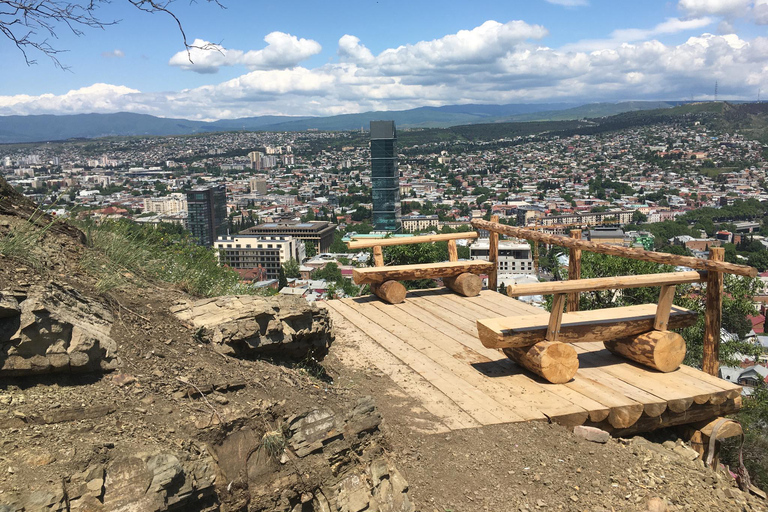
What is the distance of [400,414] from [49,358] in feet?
5.48

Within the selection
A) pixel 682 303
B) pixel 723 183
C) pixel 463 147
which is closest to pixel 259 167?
pixel 463 147

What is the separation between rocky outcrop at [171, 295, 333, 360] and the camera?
2781 millimetres

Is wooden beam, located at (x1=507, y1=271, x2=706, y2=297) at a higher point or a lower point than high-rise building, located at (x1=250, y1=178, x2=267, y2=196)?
higher

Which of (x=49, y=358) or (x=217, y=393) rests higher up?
(x=49, y=358)

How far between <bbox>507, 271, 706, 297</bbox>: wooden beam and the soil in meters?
0.75

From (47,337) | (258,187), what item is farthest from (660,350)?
(258,187)

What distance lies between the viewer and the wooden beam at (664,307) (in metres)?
3.71

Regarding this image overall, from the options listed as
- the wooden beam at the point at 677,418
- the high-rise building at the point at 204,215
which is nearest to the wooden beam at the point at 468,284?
the wooden beam at the point at 677,418

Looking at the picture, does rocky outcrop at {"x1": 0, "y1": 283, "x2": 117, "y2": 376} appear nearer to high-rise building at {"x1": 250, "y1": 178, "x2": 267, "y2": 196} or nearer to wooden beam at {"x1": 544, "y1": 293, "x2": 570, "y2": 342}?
wooden beam at {"x1": 544, "y1": 293, "x2": 570, "y2": 342}

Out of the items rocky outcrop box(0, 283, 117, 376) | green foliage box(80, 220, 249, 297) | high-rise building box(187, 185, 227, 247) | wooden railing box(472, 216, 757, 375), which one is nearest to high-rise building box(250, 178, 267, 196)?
high-rise building box(187, 185, 227, 247)

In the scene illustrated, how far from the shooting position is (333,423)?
2461mm

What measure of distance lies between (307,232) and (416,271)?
199ft

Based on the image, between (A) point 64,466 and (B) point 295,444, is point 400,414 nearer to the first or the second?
(B) point 295,444

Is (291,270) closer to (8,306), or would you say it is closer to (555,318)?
(555,318)
